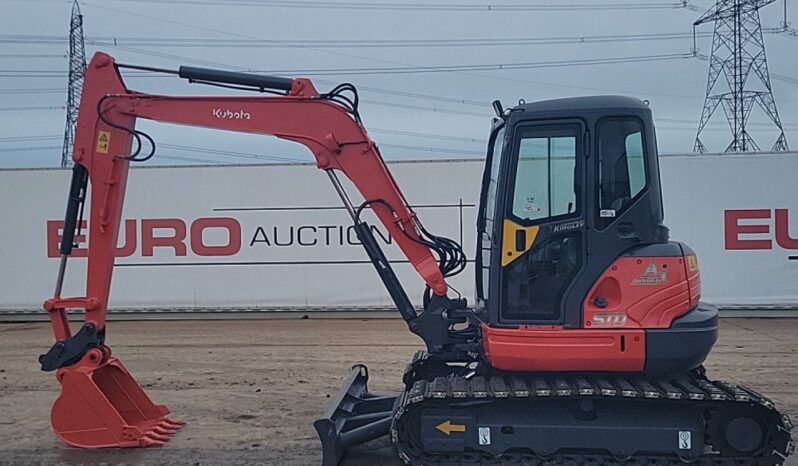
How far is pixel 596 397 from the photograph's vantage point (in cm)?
571

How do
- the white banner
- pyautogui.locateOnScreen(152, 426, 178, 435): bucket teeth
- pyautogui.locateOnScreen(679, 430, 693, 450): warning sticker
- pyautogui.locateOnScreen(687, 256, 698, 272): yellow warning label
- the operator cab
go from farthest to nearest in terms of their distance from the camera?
the white banner → pyautogui.locateOnScreen(152, 426, 178, 435): bucket teeth → pyautogui.locateOnScreen(687, 256, 698, 272): yellow warning label → the operator cab → pyautogui.locateOnScreen(679, 430, 693, 450): warning sticker

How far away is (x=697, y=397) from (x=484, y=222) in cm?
217

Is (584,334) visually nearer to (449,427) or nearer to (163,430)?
(449,427)

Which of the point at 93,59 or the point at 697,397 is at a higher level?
the point at 93,59

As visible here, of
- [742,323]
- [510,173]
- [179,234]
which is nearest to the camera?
[510,173]

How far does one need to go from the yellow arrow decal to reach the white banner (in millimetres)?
9187

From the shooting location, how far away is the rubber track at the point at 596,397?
559 cm

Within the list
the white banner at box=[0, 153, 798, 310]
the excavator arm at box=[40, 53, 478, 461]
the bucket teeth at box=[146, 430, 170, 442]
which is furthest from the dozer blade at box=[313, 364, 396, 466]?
the white banner at box=[0, 153, 798, 310]

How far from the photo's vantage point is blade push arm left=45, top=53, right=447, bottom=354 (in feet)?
21.9

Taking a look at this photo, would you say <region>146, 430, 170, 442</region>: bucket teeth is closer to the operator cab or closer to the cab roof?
the operator cab

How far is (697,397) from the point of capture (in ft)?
18.2

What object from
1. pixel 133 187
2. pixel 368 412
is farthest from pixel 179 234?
pixel 368 412

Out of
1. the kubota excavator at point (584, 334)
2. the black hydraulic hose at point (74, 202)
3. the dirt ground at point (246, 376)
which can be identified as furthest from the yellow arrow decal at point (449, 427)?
the black hydraulic hose at point (74, 202)

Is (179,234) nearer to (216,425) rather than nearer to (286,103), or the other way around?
(216,425)
